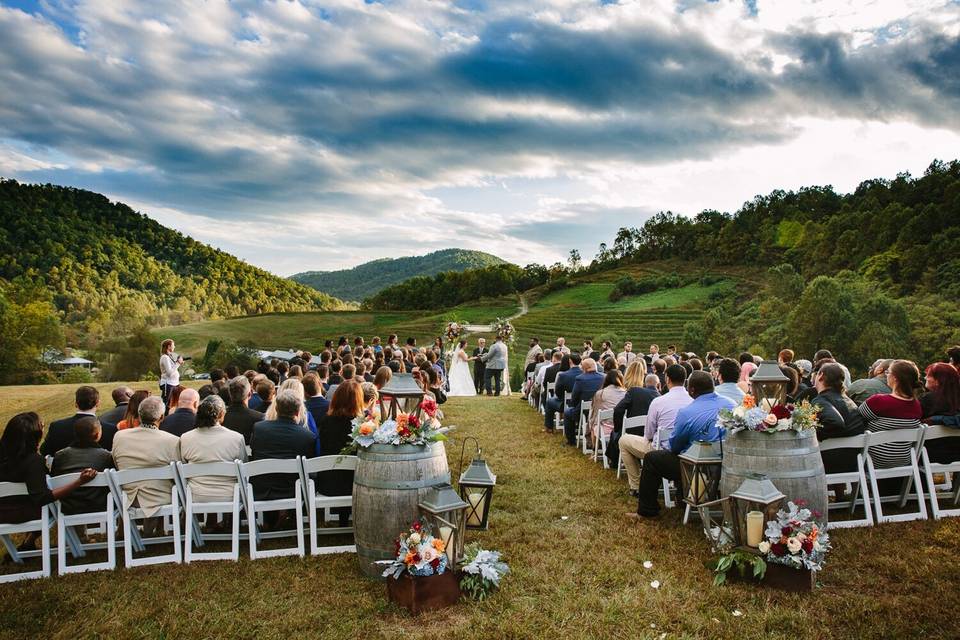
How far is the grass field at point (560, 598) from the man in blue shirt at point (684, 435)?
0.34 m

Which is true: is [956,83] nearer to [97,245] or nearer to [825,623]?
[825,623]

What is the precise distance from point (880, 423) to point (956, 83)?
40486mm

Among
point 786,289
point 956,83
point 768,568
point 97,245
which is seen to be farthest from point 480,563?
point 97,245

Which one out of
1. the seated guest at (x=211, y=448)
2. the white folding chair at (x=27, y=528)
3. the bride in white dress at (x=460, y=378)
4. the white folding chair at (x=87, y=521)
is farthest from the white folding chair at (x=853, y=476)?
the bride in white dress at (x=460, y=378)

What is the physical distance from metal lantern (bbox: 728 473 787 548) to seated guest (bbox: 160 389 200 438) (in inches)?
215

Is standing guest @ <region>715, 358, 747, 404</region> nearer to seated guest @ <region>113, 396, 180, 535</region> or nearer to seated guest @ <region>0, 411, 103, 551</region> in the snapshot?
seated guest @ <region>113, 396, 180, 535</region>

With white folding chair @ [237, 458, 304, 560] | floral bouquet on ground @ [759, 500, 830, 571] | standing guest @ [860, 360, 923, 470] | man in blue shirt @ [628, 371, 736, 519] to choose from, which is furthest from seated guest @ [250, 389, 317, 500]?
standing guest @ [860, 360, 923, 470]

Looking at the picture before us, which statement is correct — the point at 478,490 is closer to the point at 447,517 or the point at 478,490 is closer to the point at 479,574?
the point at 447,517

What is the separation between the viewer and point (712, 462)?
203 inches

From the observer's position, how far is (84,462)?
209 inches

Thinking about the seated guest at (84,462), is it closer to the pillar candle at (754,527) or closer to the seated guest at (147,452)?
the seated guest at (147,452)

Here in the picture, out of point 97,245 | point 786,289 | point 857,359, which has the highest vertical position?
point 97,245

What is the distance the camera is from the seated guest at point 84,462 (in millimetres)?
5141

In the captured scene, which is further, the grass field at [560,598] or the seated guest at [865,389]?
the seated guest at [865,389]
